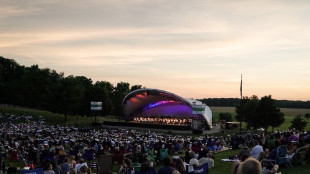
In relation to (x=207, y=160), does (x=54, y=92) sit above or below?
Answer: above

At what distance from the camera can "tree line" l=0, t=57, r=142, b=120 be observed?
6801cm

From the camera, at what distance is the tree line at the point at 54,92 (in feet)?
223

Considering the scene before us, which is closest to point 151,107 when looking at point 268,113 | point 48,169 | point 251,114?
point 251,114

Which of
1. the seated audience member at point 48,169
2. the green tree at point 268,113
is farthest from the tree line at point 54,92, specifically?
the seated audience member at point 48,169

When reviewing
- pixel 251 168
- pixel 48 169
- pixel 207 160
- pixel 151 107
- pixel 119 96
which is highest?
pixel 119 96

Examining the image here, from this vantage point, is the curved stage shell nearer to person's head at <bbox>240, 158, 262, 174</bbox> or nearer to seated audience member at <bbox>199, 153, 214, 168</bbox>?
seated audience member at <bbox>199, 153, 214, 168</bbox>

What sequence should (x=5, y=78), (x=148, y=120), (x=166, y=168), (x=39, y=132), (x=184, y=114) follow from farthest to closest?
1. (x=5, y=78)
2. (x=184, y=114)
3. (x=148, y=120)
4. (x=39, y=132)
5. (x=166, y=168)

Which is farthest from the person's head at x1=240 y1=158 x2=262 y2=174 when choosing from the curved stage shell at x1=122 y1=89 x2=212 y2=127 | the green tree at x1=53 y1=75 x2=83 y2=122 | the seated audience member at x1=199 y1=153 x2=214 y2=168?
the green tree at x1=53 y1=75 x2=83 y2=122

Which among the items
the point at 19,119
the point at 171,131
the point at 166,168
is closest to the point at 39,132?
the point at 171,131

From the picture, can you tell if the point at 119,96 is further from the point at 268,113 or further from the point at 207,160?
the point at 207,160

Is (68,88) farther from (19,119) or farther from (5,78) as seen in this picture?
(5,78)

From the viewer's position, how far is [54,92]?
68375 mm

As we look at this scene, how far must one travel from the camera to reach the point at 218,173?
1334 cm

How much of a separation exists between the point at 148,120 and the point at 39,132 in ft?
98.2
